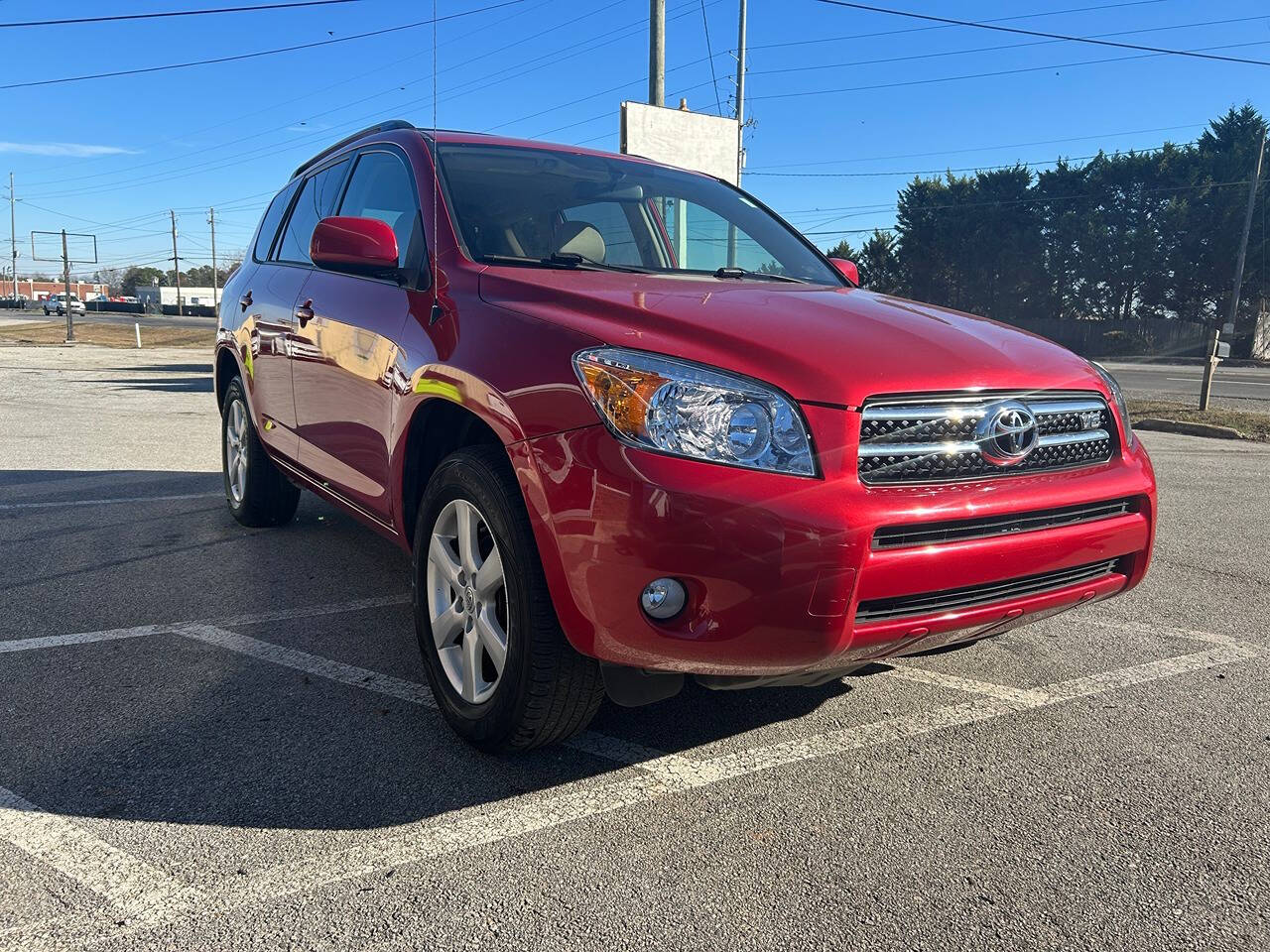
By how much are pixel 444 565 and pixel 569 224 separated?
4.44 feet

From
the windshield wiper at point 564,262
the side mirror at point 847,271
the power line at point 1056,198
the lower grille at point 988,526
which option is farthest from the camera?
the power line at point 1056,198

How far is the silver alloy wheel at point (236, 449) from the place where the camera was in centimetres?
521

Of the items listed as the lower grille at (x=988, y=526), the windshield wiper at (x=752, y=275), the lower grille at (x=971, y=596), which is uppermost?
the windshield wiper at (x=752, y=275)

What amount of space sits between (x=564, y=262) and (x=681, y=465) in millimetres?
1221

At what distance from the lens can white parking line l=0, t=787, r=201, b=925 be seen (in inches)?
79.2

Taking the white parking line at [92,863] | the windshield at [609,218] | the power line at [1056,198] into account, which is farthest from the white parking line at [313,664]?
the power line at [1056,198]

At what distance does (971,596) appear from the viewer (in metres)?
2.41

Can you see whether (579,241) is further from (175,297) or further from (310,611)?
(175,297)

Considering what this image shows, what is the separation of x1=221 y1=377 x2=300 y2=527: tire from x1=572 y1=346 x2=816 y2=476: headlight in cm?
326

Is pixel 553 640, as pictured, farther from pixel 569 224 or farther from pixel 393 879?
pixel 569 224

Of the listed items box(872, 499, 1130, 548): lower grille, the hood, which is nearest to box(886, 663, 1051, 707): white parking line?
box(872, 499, 1130, 548): lower grille

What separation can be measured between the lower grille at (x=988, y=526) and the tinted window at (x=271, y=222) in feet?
13.1

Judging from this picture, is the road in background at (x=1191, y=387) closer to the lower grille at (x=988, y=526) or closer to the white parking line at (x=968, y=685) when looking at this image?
A: the white parking line at (x=968, y=685)

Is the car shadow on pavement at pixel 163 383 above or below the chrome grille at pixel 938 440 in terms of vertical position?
below
